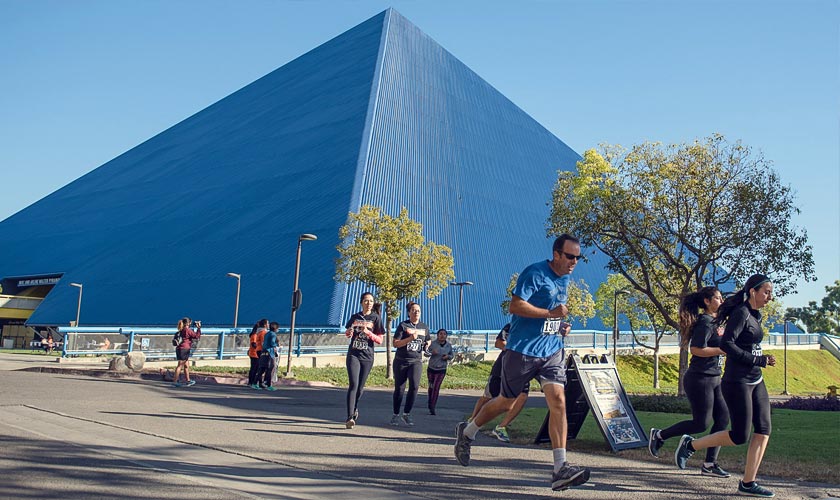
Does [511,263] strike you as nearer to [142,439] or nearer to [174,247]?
[174,247]

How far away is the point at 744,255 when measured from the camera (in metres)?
21.4

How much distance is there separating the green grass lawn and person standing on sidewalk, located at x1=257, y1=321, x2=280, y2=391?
7394 millimetres

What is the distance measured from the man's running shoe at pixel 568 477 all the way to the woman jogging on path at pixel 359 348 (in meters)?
4.36

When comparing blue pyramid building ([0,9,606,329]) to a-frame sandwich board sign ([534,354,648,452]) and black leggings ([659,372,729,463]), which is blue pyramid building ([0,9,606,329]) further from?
black leggings ([659,372,729,463])

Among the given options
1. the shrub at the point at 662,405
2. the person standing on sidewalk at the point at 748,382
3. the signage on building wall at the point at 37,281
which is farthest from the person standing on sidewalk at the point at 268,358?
the signage on building wall at the point at 37,281

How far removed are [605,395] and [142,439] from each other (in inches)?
205

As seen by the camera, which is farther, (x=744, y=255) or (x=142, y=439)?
(x=744, y=255)

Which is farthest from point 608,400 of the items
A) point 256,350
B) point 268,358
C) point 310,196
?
point 310,196

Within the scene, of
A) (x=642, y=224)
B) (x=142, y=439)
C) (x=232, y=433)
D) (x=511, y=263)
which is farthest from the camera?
(x=511, y=263)

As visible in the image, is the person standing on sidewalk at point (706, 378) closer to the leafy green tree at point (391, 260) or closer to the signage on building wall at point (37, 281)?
the leafy green tree at point (391, 260)

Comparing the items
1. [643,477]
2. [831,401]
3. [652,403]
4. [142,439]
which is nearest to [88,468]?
[142,439]

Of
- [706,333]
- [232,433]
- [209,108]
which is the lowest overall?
[232,433]

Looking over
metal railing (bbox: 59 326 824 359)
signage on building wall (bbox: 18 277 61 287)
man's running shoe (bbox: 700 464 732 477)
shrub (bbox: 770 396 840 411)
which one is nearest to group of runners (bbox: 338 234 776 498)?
man's running shoe (bbox: 700 464 732 477)

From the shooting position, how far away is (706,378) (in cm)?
706
